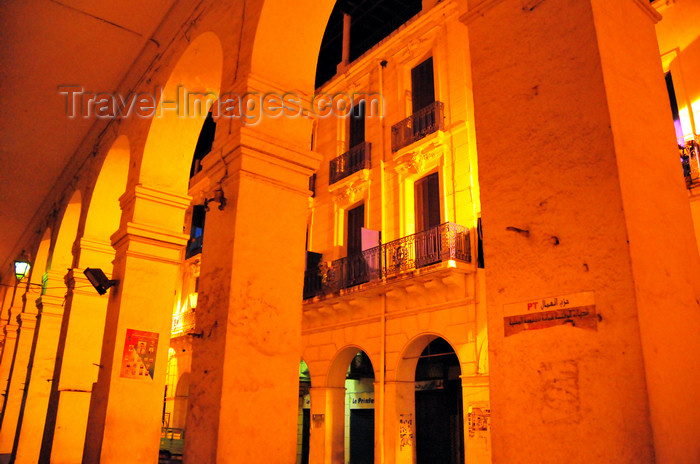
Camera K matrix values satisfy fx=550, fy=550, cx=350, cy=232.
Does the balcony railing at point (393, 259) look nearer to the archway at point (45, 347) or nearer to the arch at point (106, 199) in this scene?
the arch at point (106, 199)

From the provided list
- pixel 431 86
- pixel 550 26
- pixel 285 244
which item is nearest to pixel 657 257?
pixel 550 26

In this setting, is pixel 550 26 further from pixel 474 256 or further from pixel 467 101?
pixel 467 101

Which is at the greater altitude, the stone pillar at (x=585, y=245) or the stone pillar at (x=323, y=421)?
the stone pillar at (x=585, y=245)

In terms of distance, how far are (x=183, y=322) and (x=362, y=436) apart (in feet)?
31.0

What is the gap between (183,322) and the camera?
20.4 meters

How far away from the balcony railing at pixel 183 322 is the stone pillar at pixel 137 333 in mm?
12680

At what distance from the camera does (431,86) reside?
13086mm

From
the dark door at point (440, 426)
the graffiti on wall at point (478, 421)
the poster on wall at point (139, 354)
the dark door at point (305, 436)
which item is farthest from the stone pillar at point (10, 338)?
the graffiti on wall at point (478, 421)

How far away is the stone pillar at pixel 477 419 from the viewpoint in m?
10.1

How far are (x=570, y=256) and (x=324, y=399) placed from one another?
38.4ft

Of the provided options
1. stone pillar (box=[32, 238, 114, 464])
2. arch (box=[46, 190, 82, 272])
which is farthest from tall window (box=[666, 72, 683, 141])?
arch (box=[46, 190, 82, 272])

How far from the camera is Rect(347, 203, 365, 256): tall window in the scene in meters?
14.1

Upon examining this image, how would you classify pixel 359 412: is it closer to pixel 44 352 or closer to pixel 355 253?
pixel 355 253

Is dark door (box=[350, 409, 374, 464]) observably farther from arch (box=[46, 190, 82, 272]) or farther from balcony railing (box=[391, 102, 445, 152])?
arch (box=[46, 190, 82, 272])
